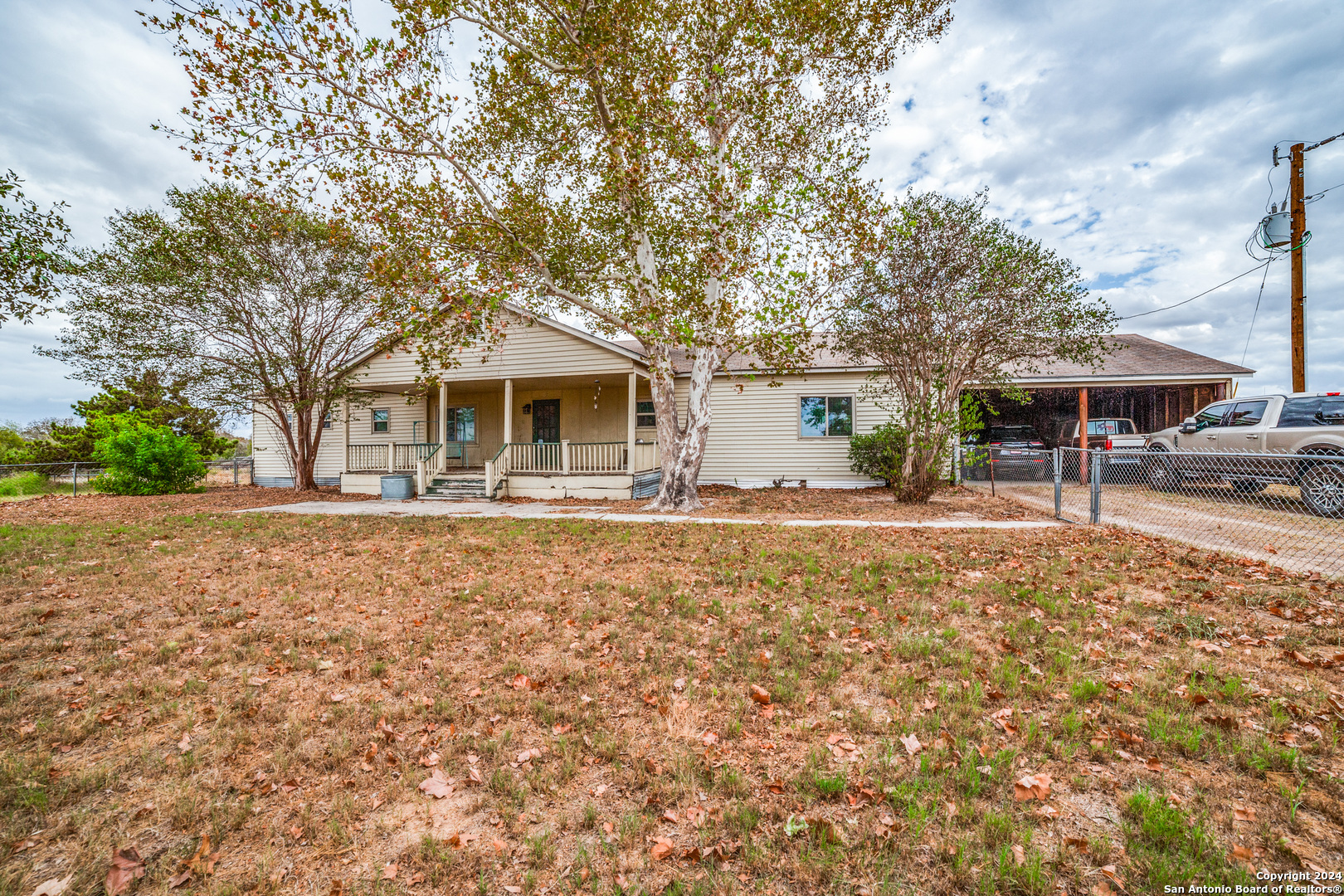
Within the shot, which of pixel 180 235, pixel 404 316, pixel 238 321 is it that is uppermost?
pixel 180 235

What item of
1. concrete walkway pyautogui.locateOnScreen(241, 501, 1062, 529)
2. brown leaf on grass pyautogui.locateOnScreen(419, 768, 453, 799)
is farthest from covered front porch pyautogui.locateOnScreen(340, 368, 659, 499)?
brown leaf on grass pyautogui.locateOnScreen(419, 768, 453, 799)

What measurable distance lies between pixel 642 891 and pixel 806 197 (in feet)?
34.8

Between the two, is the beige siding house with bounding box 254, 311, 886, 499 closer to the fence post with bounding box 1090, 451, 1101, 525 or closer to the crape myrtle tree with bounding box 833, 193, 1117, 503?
the crape myrtle tree with bounding box 833, 193, 1117, 503

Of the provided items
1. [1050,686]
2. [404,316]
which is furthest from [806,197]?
[1050,686]

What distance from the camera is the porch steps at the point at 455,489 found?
14250 mm

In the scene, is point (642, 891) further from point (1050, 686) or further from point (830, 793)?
point (1050, 686)

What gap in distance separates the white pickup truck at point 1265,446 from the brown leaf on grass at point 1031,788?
4.81 m

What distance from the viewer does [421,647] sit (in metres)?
4.07

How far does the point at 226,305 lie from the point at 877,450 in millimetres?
18450

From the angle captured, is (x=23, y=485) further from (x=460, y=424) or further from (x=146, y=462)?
(x=460, y=424)

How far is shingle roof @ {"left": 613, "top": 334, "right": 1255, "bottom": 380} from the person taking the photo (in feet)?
49.4

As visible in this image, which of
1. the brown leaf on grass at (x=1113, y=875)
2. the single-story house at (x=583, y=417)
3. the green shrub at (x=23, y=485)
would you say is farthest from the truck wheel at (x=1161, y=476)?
the green shrub at (x=23, y=485)

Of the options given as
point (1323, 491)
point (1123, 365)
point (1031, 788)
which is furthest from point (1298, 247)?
point (1031, 788)

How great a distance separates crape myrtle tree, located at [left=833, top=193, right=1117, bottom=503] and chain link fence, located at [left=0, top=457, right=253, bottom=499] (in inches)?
897
